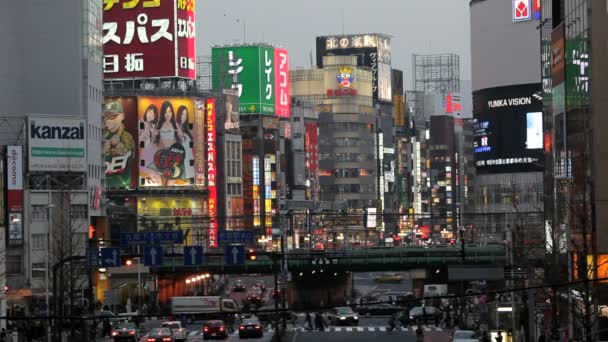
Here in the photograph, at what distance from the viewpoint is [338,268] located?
114188 millimetres

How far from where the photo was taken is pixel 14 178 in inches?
3775

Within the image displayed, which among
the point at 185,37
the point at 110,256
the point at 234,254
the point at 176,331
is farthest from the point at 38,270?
the point at 185,37

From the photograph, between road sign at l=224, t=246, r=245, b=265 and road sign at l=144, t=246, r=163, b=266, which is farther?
road sign at l=144, t=246, r=163, b=266

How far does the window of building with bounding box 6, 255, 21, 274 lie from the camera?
10013 cm

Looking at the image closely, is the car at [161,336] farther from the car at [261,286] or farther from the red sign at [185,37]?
the red sign at [185,37]

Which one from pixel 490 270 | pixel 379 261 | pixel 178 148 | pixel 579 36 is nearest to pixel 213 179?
pixel 178 148

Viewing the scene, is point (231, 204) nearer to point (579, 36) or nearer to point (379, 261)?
point (379, 261)

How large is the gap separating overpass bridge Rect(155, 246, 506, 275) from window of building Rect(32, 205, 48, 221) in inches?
374

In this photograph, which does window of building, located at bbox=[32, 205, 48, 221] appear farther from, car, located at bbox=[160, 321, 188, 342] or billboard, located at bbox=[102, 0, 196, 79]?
billboard, located at bbox=[102, 0, 196, 79]

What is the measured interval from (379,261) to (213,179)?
52.8 metres

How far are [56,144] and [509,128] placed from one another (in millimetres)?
64248

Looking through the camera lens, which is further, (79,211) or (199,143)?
(199,143)

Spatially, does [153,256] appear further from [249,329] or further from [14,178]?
[14,178]

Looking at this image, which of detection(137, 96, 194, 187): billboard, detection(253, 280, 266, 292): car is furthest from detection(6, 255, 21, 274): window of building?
detection(137, 96, 194, 187): billboard
